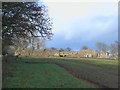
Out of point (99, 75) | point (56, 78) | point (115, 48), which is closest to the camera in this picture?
point (56, 78)

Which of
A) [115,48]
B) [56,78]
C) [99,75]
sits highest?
[115,48]

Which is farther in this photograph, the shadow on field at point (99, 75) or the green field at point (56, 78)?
the shadow on field at point (99, 75)

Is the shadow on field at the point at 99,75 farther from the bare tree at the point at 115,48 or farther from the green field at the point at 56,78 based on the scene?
the bare tree at the point at 115,48

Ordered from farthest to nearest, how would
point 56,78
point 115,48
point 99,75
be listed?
point 115,48, point 99,75, point 56,78

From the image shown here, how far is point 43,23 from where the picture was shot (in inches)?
539

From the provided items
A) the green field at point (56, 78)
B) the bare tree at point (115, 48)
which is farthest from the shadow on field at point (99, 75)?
the bare tree at point (115, 48)

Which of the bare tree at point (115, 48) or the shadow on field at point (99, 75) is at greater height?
the bare tree at point (115, 48)

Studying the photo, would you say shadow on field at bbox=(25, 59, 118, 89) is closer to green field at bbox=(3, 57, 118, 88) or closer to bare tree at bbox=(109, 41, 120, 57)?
green field at bbox=(3, 57, 118, 88)

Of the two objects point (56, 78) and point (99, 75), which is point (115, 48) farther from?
point (56, 78)

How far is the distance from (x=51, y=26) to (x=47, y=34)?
925mm

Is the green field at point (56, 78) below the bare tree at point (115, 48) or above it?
below

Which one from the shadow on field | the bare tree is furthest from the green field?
the bare tree

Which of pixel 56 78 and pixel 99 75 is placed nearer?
pixel 56 78

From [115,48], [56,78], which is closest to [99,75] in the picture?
[56,78]
